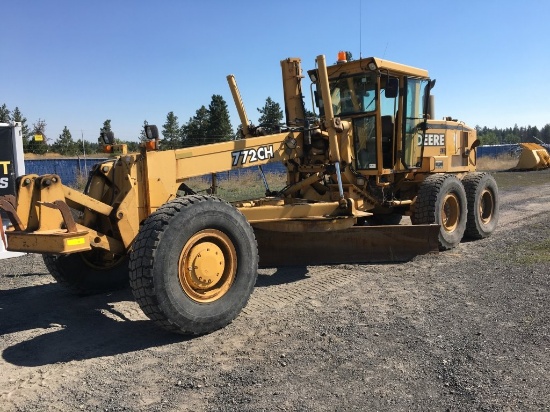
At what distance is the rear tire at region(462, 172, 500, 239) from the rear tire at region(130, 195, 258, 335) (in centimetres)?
522

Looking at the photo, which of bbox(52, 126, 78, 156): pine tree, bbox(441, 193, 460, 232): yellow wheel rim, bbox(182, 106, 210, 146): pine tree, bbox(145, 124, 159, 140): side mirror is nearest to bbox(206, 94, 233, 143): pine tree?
bbox(182, 106, 210, 146): pine tree

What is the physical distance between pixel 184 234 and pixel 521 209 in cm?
1061

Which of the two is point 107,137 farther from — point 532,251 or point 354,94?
point 532,251

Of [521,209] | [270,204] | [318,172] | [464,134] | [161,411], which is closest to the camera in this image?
[161,411]

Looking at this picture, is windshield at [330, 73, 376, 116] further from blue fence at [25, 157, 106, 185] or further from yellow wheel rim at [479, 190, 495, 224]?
blue fence at [25, 157, 106, 185]

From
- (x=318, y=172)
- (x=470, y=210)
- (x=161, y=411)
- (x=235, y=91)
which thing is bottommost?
(x=161, y=411)

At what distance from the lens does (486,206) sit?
9461 millimetres

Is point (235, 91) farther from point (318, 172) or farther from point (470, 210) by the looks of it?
point (470, 210)

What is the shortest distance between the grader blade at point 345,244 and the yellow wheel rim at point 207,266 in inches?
78.1

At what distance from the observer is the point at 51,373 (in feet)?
12.5

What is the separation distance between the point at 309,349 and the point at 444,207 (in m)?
4.88

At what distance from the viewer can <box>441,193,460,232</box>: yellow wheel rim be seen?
26.8 feet

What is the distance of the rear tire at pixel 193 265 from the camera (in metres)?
4.19

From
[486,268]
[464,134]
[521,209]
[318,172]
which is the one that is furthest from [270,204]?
[521,209]
